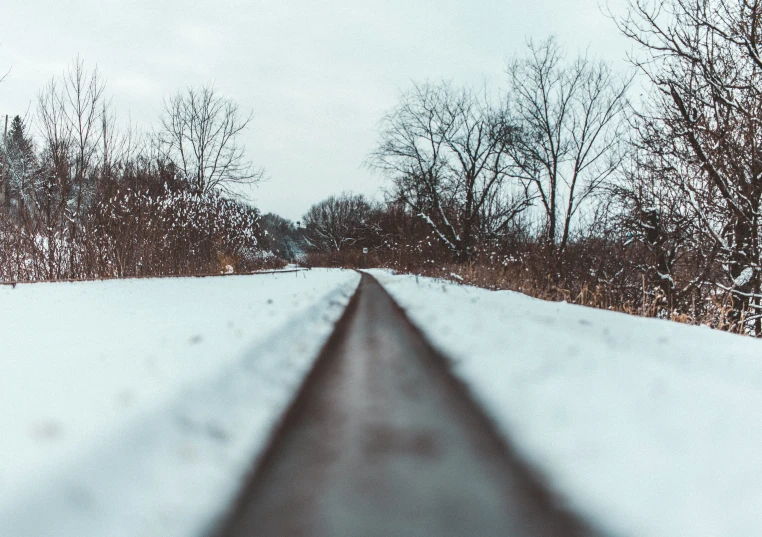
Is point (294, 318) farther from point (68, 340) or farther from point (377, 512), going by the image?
point (377, 512)

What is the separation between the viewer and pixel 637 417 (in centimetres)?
220

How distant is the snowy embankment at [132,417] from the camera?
1393mm

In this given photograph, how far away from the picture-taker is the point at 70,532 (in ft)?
4.21

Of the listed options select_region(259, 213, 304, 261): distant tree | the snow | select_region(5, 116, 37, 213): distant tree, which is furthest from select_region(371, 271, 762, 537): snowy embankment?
select_region(259, 213, 304, 261): distant tree

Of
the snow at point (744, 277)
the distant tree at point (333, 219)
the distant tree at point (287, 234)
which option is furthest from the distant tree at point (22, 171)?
the distant tree at point (287, 234)

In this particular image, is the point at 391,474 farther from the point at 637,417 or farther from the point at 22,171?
the point at 22,171

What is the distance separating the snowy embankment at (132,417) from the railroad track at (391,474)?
17 centimetres

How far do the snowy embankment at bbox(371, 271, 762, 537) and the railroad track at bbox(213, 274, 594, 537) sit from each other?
18cm

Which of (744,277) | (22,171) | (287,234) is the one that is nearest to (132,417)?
(744,277)

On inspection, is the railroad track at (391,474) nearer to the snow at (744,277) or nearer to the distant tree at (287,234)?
the snow at (744,277)

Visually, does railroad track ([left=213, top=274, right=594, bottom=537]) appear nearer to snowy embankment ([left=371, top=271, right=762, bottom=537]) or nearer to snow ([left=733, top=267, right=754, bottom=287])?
snowy embankment ([left=371, top=271, right=762, bottom=537])

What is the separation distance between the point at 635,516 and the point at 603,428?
27.2 inches

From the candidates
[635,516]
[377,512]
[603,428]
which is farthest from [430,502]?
[603,428]

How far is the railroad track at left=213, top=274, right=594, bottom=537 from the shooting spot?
147cm
